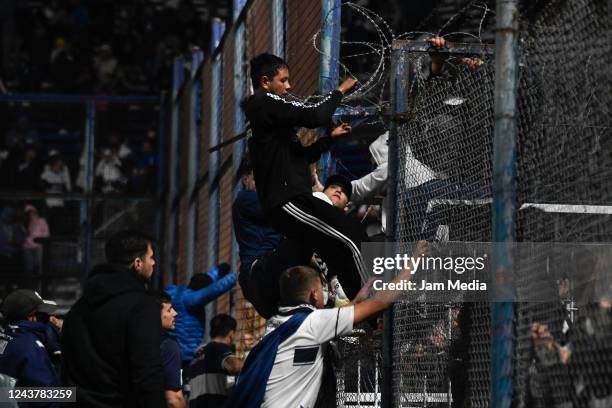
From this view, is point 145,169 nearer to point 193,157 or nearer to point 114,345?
point 193,157

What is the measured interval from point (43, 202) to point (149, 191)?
6.52ft

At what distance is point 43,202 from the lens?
2202 cm

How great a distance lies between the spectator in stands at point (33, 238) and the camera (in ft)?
69.9

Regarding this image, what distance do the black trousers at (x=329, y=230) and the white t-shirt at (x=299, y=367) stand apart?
54 centimetres

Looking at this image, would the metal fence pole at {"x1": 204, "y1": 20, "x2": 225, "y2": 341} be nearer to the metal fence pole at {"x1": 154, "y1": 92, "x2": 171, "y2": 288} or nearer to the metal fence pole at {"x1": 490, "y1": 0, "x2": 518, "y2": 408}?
the metal fence pole at {"x1": 154, "y1": 92, "x2": 171, "y2": 288}

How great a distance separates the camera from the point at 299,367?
6.69 meters

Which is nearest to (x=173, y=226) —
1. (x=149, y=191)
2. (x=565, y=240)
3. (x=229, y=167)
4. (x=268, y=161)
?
(x=149, y=191)

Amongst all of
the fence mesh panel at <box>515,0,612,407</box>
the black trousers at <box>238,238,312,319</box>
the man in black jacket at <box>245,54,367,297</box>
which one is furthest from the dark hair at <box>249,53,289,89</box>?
the fence mesh panel at <box>515,0,612,407</box>

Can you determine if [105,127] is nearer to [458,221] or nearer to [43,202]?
[43,202]

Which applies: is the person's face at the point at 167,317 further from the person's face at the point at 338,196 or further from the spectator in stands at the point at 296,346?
the spectator in stands at the point at 296,346

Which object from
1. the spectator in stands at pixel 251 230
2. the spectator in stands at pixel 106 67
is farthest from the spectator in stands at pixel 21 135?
the spectator in stands at pixel 251 230

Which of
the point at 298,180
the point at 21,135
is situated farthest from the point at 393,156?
the point at 21,135

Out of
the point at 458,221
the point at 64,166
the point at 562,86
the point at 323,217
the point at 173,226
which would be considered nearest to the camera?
the point at 562,86

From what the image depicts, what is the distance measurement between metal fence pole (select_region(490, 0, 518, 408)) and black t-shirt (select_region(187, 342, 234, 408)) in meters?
5.71
